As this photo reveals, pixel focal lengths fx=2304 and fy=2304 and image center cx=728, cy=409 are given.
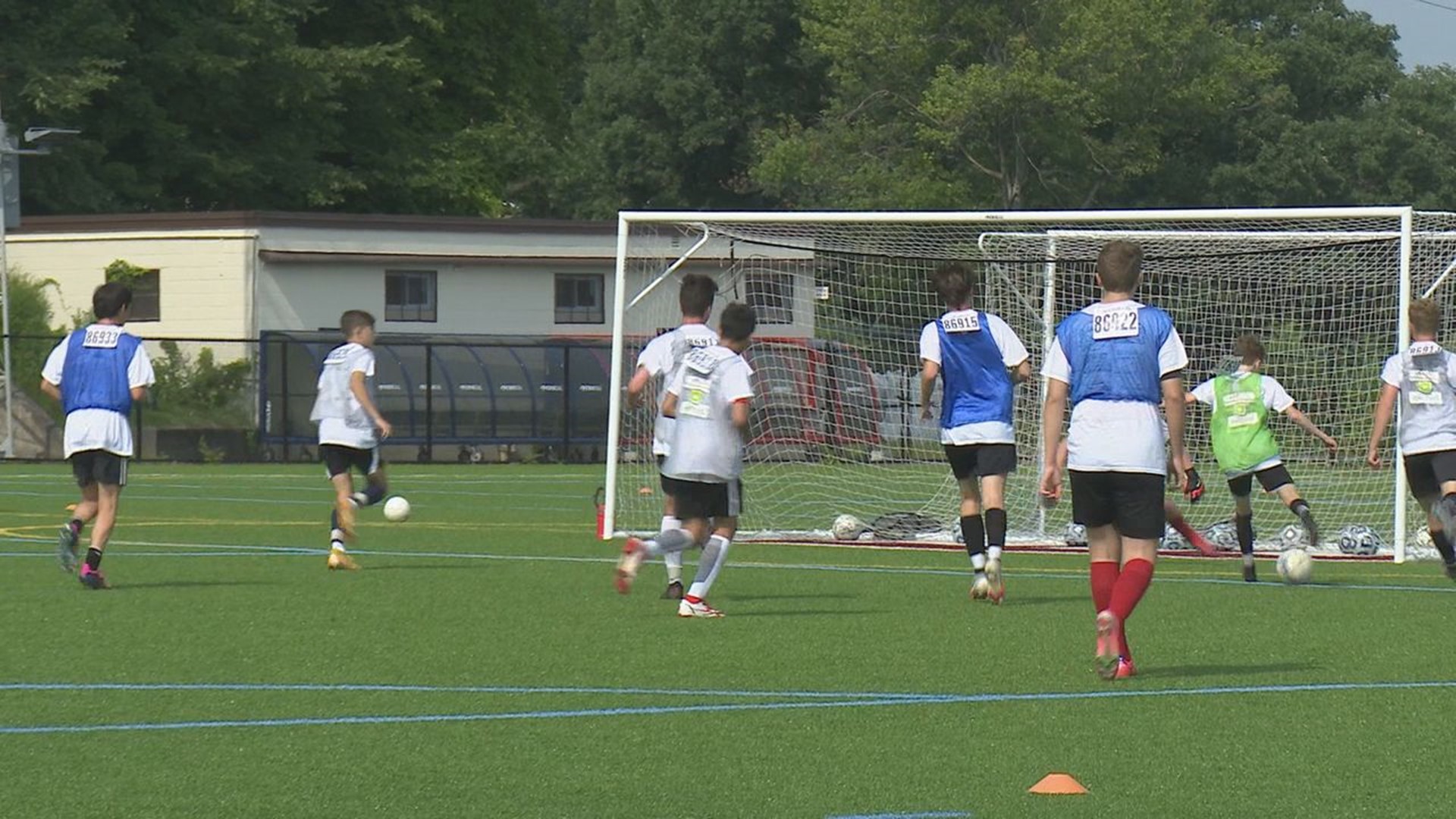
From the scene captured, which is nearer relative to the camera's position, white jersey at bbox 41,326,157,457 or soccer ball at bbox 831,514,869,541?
white jersey at bbox 41,326,157,457

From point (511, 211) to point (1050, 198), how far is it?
1875cm

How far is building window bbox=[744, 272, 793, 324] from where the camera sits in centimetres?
2344

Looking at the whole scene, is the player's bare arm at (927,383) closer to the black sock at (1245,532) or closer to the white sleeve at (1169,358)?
the black sock at (1245,532)

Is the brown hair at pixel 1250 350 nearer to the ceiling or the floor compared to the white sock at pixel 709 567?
nearer to the ceiling

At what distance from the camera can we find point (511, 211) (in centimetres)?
7025

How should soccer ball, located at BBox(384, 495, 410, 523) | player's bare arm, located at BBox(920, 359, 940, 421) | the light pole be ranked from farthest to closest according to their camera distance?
the light pole, soccer ball, located at BBox(384, 495, 410, 523), player's bare arm, located at BBox(920, 359, 940, 421)

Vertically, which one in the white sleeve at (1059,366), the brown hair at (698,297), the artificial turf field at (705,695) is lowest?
the artificial turf field at (705,695)

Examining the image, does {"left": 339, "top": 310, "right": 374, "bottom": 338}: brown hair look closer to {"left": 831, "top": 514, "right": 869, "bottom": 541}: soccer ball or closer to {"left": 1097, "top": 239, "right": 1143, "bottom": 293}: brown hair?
{"left": 831, "top": 514, "right": 869, "bottom": 541}: soccer ball

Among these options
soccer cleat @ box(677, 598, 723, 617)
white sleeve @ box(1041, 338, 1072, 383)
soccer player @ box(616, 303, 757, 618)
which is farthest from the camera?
soccer cleat @ box(677, 598, 723, 617)

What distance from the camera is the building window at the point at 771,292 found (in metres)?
23.4

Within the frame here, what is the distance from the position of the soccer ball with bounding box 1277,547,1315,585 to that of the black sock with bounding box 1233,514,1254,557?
40cm

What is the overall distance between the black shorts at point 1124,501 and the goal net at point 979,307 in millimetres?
8670

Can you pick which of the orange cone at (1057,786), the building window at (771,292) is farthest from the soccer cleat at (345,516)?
the orange cone at (1057,786)

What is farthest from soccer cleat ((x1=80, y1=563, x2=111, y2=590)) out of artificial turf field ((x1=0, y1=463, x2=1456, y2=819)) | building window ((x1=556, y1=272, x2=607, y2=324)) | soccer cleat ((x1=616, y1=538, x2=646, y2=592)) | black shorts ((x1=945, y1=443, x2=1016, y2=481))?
building window ((x1=556, y1=272, x2=607, y2=324))
